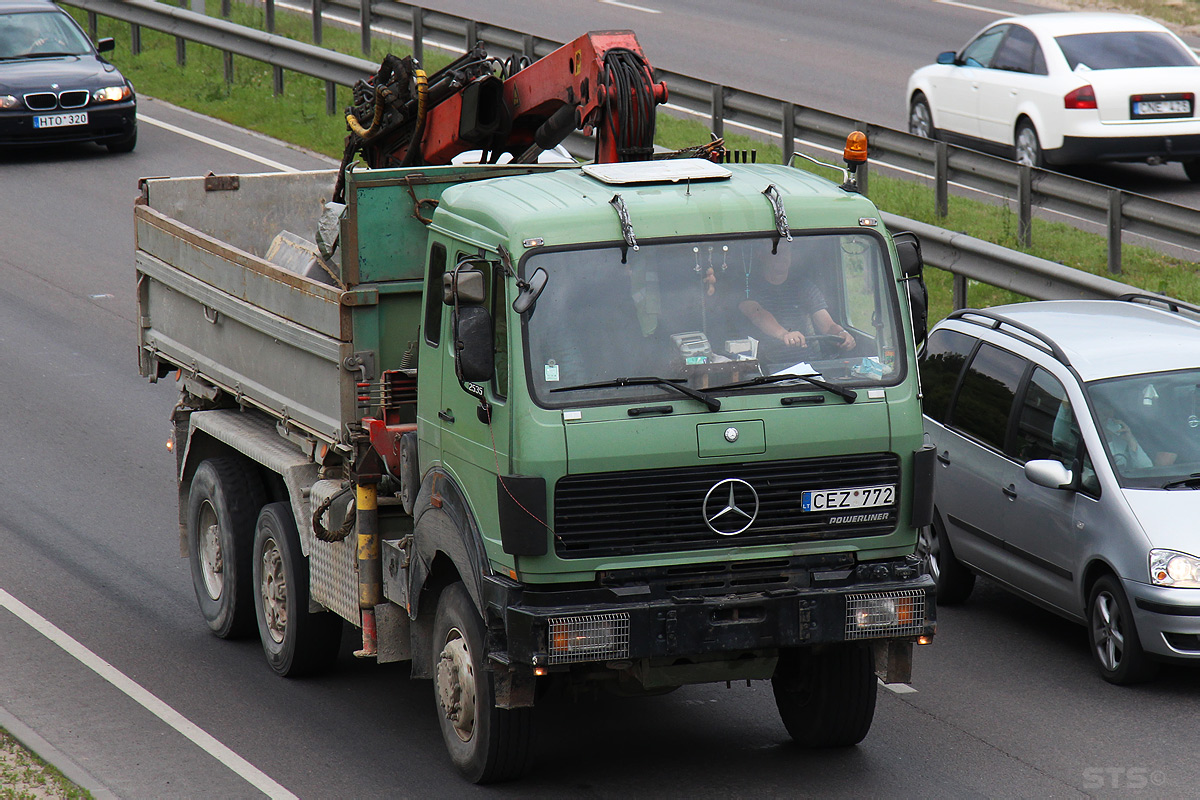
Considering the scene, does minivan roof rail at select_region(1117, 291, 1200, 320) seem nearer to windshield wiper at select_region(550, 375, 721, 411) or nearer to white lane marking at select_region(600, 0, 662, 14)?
windshield wiper at select_region(550, 375, 721, 411)

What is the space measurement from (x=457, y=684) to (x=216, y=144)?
15.1m

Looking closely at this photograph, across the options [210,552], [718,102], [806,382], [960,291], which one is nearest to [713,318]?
[806,382]

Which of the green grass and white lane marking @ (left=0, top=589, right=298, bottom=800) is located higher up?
the green grass

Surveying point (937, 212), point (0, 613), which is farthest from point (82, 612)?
point (937, 212)

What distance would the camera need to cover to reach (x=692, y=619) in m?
7.32

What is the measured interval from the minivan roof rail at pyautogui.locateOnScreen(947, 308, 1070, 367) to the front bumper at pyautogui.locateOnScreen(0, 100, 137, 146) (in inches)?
516

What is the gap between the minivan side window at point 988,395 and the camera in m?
10.5

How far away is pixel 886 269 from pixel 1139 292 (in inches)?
194

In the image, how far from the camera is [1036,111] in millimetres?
19141

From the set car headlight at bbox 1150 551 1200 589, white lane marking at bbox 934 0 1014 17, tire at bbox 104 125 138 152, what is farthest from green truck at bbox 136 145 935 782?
white lane marking at bbox 934 0 1014 17

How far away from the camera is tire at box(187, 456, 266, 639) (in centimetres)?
1001

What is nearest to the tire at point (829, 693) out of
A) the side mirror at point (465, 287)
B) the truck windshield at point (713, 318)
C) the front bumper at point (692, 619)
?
the front bumper at point (692, 619)

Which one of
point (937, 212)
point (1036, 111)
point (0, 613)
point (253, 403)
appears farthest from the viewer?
point (1036, 111)

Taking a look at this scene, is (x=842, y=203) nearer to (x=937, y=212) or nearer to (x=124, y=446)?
(x=124, y=446)
